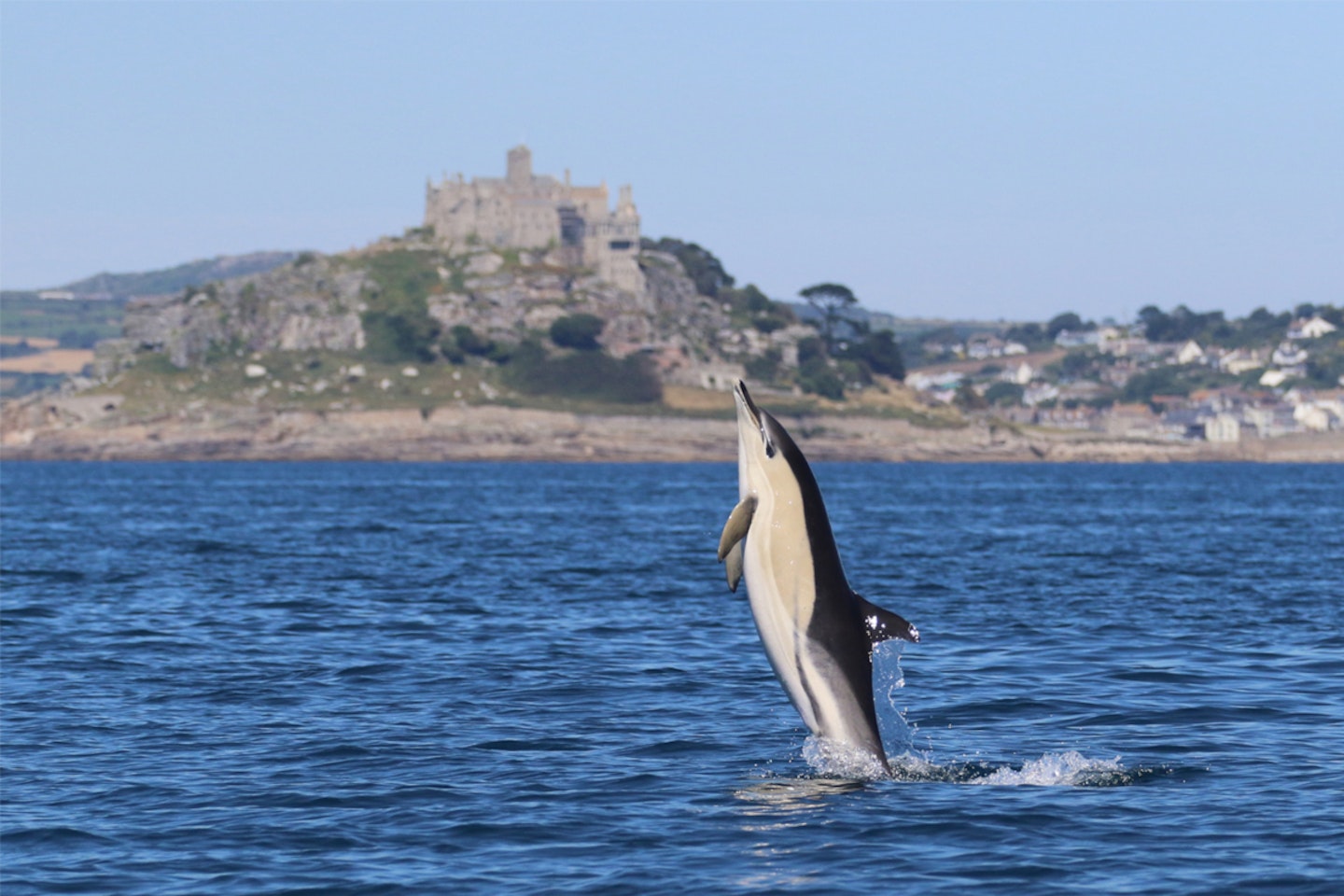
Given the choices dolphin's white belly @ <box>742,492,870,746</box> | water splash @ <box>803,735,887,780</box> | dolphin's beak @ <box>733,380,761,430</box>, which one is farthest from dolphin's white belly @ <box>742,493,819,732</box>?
water splash @ <box>803,735,887,780</box>

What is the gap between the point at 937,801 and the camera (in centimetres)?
1734

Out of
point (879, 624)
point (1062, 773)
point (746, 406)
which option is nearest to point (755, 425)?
point (746, 406)

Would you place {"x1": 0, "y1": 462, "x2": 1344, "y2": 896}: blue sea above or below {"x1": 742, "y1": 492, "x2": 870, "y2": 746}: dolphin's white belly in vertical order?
below

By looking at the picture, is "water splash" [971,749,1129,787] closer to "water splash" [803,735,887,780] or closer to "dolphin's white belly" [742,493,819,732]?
"water splash" [803,735,887,780]

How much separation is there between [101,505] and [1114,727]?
86.1 metres

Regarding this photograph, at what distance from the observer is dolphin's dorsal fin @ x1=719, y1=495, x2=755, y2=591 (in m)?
15.1

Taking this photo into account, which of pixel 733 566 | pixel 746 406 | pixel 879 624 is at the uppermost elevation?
pixel 746 406

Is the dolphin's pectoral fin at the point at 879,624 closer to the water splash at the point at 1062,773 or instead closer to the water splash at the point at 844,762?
the water splash at the point at 844,762

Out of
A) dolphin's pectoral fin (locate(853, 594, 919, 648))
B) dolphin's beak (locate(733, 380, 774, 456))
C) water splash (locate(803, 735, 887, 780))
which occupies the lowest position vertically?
water splash (locate(803, 735, 887, 780))

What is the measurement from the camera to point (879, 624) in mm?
16547

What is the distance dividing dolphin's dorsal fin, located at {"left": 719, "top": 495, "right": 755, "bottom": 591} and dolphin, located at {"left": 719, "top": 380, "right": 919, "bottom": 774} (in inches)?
0.4

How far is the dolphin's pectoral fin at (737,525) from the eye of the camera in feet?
49.4

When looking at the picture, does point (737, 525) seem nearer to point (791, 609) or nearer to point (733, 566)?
point (733, 566)

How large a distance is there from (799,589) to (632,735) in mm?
5876
